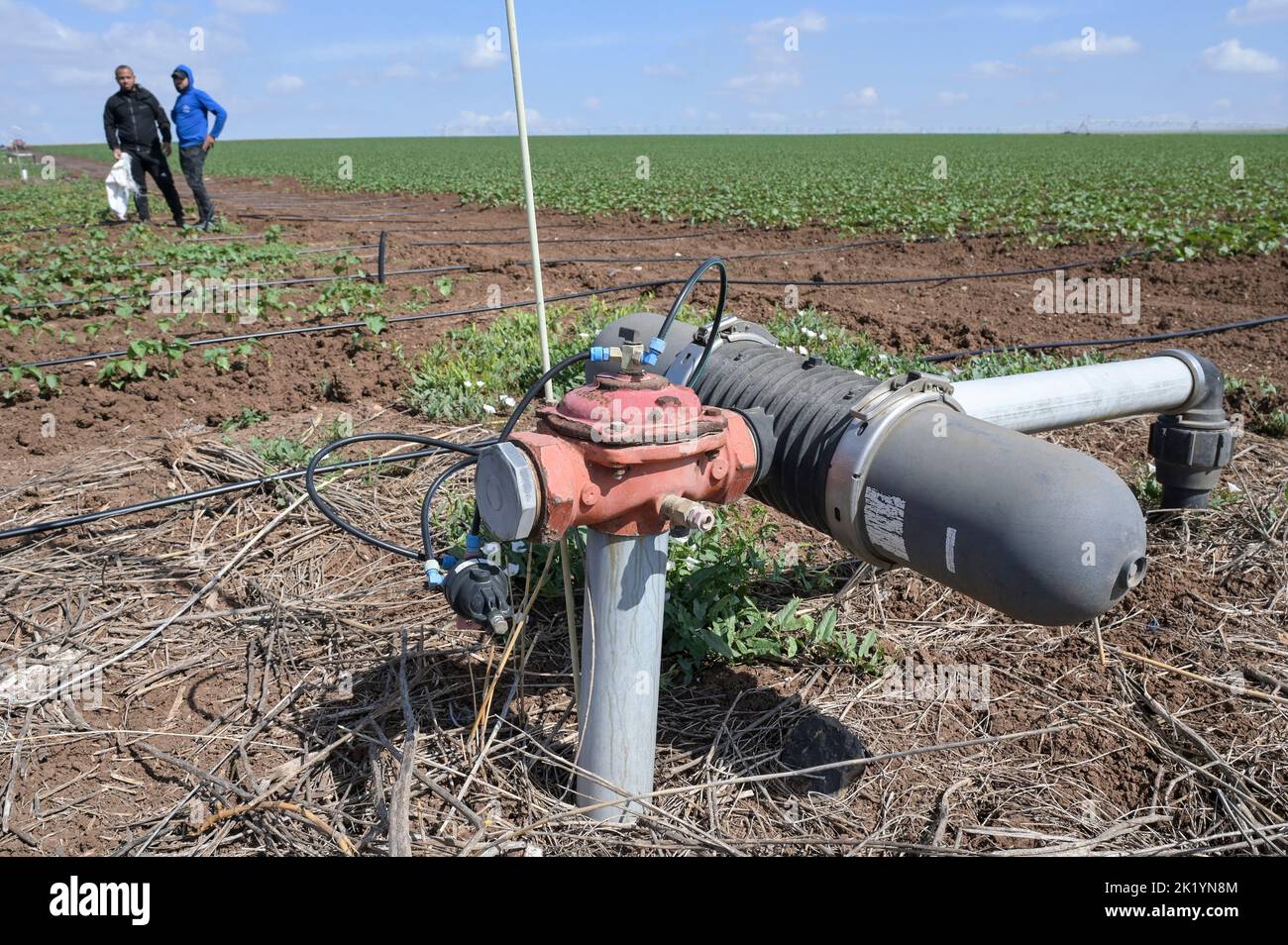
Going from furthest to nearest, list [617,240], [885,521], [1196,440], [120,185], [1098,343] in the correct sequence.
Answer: [120,185], [617,240], [1098,343], [1196,440], [885,521]

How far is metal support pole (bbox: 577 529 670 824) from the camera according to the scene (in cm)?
184

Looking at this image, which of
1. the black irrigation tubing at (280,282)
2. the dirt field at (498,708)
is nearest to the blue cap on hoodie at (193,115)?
the black irrigation tubing at (280,282)

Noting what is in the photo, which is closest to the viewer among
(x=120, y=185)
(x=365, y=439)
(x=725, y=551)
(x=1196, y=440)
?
(x=365, y=439)

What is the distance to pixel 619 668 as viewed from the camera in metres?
1.90

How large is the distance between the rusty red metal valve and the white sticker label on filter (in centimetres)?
32

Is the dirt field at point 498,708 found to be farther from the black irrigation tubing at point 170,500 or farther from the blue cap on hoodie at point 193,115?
the blue cap on hoodie at point 193,115

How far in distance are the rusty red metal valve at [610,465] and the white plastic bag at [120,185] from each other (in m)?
13.3

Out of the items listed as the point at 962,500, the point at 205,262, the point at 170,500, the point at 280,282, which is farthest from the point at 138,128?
the point at 962,500

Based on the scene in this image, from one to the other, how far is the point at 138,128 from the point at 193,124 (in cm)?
71

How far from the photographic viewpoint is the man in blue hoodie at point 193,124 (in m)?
12.6

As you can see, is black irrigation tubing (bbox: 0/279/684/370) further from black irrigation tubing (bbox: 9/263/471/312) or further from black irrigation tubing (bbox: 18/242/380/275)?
black irrigation tubing (bbox: 18/242/380/275)

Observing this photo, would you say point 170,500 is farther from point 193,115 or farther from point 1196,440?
point 193,115

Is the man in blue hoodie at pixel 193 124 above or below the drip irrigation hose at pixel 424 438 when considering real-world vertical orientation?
above

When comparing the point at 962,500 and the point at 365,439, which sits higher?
the point at 365,439
